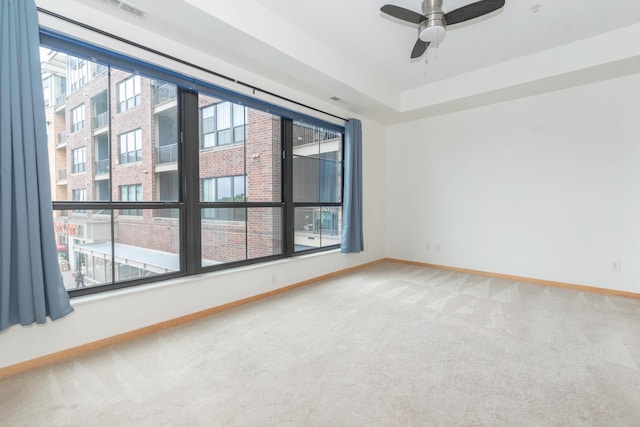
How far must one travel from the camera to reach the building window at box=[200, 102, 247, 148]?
10.6ft

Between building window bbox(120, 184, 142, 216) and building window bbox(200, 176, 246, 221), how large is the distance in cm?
57

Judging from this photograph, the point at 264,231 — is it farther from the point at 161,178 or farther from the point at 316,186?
the point at 161,178

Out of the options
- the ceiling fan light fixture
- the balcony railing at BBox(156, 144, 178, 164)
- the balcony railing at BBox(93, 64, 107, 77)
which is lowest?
the balcony railing at BBox(156, 144, 178, 164)

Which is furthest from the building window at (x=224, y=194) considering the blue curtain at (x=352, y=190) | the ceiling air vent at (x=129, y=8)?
the blue curtain at (x=352, y=190)

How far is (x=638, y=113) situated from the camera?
3467 mm

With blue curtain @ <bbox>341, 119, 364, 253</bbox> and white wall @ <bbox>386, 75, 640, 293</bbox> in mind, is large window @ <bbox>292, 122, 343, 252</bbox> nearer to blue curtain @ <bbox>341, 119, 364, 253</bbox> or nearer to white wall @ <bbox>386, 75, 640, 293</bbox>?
blue curtain @ <bbox>341, 119, 364, 253</bbox>

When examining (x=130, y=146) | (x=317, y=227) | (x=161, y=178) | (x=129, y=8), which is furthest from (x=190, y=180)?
(x=317, y=227)

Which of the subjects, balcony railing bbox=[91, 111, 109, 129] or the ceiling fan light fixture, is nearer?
the ceiling fan light fixture

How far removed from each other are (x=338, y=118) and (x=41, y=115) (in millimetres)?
3457

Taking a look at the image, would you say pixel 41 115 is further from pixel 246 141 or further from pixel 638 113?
pixel 638 113

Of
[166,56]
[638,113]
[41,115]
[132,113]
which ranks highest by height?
[166,56]

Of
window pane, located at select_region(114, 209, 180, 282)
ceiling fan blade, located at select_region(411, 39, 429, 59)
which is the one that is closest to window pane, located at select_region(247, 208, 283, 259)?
window pane, located at select_region(114, 209, 180, 282)

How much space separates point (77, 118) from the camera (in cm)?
248

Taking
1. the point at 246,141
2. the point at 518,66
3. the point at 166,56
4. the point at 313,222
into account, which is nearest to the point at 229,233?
the point at 246,141
